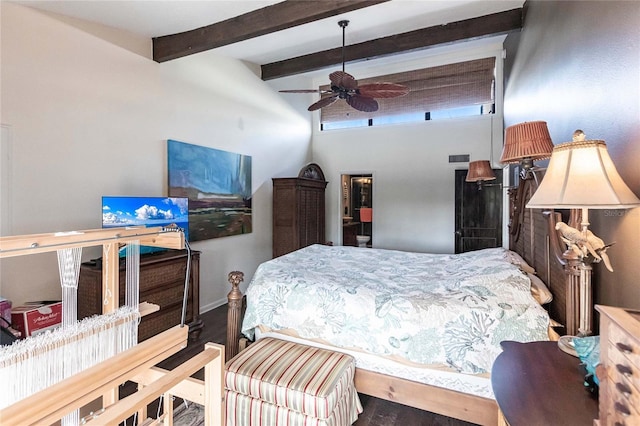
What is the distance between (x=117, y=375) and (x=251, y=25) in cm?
307

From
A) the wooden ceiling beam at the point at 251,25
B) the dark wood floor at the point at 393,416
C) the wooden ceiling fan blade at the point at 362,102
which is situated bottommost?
the dark wood floor at the point at 393,416

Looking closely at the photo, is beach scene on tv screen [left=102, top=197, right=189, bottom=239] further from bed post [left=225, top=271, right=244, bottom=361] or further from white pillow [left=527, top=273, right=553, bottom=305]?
white pillow [left=527, top=273, right=553, bottom=305]

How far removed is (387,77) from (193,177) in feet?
13.2

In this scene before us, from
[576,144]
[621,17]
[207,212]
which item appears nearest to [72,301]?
[576,144]

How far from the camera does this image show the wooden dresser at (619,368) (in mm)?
648

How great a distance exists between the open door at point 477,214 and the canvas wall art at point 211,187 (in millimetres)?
3603

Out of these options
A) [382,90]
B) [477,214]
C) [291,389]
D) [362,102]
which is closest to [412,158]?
[477,214]

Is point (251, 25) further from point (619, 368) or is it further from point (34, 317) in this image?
point (619, 368)

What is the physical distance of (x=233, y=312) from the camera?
7.28 feet

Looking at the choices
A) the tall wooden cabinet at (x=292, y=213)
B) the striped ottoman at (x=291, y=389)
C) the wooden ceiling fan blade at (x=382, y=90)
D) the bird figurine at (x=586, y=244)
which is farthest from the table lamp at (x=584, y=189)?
the tall wooden cabinet at (x=292, y=213)

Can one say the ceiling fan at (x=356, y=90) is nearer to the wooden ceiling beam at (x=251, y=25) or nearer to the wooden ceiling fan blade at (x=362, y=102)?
the wooden ceiling fan blade at (x=362, y=102)

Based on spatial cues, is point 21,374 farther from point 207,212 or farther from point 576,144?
point 207,212

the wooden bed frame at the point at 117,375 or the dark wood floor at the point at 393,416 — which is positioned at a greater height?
the wooden bed frame at the point at 117,375

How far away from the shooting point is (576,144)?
3.52 feet
